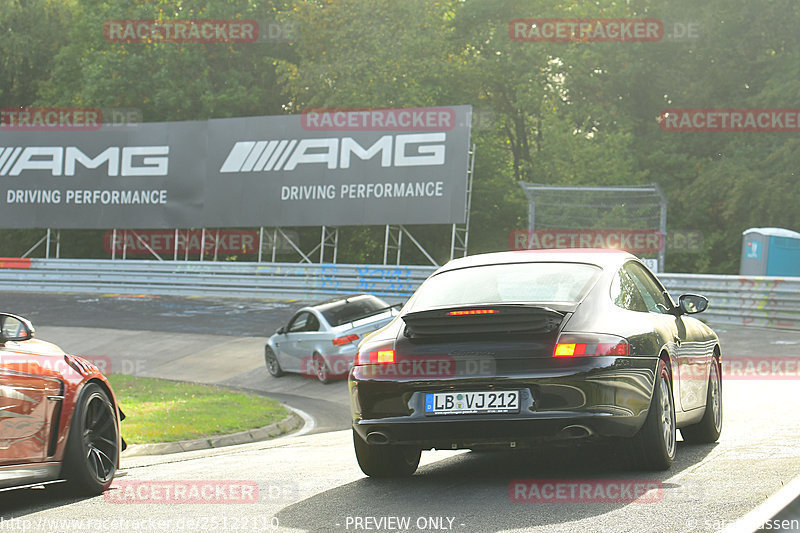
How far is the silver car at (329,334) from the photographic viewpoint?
1895 centimetres

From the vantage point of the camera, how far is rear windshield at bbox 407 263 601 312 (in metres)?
6.87

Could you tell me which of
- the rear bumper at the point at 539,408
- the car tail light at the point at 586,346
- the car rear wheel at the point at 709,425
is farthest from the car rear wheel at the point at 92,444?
the car rear wheel at the point at 709,425

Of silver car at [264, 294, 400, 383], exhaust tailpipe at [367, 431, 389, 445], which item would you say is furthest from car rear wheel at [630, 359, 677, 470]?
silver car at [264, 294, 400, 383]

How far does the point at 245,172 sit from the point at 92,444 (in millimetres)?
29079

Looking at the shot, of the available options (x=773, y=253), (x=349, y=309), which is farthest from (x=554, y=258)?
(x=773, y=253)

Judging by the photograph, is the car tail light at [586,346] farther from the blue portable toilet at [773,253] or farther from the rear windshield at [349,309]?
the blue portable toilet at [773,253]

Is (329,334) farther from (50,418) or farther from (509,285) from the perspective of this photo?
(50,418)

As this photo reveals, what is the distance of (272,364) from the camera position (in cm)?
2080

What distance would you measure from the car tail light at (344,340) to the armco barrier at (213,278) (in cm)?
1026

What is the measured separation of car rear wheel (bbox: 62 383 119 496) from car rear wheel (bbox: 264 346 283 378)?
13168mm

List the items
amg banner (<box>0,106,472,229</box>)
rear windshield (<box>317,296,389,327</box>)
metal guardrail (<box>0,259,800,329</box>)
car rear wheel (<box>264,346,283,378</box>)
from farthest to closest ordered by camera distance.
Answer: amg banner (<box>0,106,472,229</box>)
metal guardrail (<box>0,259,800,329</box>)
car rear wheel (<box>264,346,283,378</box>)
rear windshield (<box>317,296,389,327</box>)

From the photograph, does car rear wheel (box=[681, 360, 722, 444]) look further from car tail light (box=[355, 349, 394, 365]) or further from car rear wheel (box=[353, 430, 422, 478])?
car tail light (box=[355, 349, 394, 365])

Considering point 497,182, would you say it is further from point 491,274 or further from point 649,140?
point 491,274

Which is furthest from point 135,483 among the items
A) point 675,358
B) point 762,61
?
point 762,61
